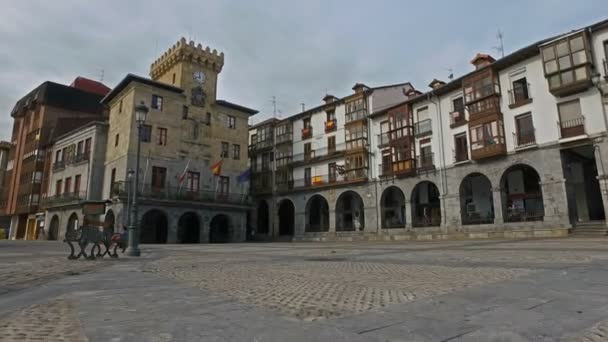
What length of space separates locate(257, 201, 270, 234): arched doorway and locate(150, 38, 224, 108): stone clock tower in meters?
13.2

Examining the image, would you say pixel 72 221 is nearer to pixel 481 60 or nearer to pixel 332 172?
pixel 332 172

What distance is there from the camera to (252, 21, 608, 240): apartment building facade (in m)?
21.6

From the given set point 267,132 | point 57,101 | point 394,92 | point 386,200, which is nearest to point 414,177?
point 386,200

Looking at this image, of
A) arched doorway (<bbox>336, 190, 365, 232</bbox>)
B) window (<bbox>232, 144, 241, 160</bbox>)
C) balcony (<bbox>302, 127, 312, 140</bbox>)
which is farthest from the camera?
balcony (<bbox>302, 127, 312, 140</bbox>)

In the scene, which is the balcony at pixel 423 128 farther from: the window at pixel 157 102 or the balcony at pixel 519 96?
the window at pixel 157 102

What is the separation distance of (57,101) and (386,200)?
41.2 metres

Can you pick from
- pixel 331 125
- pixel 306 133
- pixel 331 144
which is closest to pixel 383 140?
pixel 331 144

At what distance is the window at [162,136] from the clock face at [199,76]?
6.57m

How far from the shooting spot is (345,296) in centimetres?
454

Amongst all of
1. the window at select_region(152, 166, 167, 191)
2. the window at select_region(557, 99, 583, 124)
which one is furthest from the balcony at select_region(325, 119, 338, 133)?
the window at select_region(557, 99, 583, 124)

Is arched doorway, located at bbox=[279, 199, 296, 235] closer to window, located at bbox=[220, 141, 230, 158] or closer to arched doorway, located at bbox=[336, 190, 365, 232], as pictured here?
arched doorway, located at bbox=[336, 190, 365, 232]

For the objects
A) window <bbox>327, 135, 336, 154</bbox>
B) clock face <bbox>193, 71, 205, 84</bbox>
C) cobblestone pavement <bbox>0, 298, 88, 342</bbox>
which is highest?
clock face <bbox>193, 71, 205, 84</bbox>

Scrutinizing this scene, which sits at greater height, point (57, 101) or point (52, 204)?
point (57, 101)

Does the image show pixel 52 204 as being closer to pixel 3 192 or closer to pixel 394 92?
pixel 3 192
